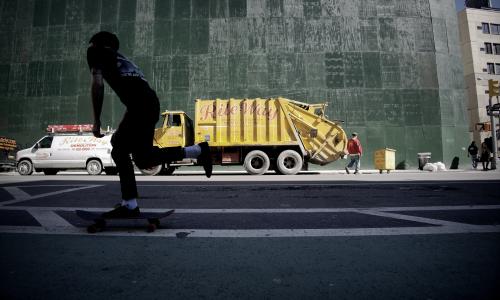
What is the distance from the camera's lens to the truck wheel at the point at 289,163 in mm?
12742

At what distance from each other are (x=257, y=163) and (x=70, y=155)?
8.95 meters

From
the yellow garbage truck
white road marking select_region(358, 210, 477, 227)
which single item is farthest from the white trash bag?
white road marking select_region(358, 210, 477, 227)

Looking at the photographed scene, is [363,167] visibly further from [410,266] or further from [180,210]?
[410,266]

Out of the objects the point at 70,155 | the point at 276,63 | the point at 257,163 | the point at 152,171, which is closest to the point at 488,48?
the point at 276,63

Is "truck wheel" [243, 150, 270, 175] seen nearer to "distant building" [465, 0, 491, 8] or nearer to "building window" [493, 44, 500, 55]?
"building window" [493, 44, 500, 55]

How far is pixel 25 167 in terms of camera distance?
1408 centimetres

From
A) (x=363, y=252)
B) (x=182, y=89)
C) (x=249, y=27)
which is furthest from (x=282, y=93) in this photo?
(x=363, y=252)

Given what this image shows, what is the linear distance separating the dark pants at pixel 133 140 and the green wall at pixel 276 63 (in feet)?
51.0

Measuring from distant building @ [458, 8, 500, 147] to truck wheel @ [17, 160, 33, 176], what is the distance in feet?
160

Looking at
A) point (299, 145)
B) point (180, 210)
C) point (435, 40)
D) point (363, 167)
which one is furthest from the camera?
point (435, 40)

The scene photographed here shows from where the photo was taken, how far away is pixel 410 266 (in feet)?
5.06

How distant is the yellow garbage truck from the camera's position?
1320 centimetres

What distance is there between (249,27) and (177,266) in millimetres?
18885

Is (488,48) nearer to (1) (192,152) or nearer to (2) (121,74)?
(1) (192,152)
